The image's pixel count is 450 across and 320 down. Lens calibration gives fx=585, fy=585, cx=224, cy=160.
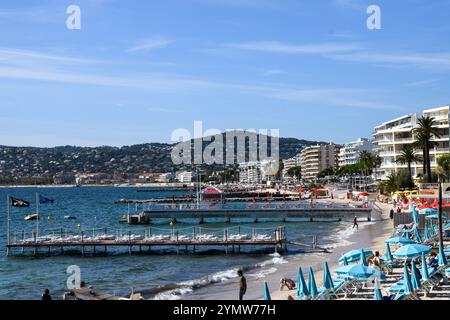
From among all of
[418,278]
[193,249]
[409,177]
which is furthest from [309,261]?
[409,177]

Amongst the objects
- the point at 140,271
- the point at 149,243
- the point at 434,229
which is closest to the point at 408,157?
the point at 434,229

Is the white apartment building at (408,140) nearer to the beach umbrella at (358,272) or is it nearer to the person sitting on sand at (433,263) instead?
the person sitting on sand at (433,263)

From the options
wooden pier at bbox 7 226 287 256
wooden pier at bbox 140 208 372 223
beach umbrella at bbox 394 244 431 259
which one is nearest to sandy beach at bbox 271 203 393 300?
beach umbrella at bbox 394 244 431 259

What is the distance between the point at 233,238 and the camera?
45.8 metres

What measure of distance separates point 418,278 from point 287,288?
8798 mm

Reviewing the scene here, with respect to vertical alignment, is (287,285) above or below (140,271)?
above

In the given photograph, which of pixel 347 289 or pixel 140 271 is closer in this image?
pixel 347 289

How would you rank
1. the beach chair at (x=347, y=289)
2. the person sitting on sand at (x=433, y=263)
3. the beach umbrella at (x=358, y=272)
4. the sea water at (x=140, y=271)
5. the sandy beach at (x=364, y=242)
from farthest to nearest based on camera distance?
the sea water at (x=140, y=271) < the sandy beach at (x=364, y=242) < the person sitting on sand at (x=433, y=263) < the beach umbrella at (x=358, y=272) < the beach chair at (x=347, y=289)

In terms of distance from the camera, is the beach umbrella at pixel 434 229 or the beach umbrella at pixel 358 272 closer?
the beach umbrella at pixel 358 272

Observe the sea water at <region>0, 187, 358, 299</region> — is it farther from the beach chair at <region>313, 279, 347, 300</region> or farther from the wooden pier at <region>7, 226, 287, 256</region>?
the beach chair at <region>313, 279, 347, 300</region>

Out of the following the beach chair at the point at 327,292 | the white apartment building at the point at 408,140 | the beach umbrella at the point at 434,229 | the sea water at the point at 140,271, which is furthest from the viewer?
the white apartment building at the point at 408,140

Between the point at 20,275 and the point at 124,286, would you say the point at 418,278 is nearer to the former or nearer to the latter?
the point at 124,286

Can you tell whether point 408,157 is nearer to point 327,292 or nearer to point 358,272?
point 358,272

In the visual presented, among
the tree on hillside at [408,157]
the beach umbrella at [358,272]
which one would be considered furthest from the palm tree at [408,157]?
the beach umbrella at [358,272]
